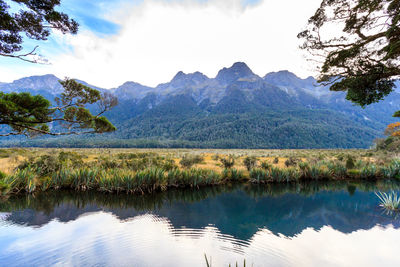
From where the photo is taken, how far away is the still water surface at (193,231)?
193 inches

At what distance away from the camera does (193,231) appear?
255 inches

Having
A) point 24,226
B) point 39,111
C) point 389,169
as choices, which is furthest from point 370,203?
point 39,111

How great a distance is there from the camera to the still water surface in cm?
491

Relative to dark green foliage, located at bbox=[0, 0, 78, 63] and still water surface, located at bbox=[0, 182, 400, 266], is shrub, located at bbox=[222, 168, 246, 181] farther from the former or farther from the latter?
dark green foliage, located at bbox=[0, 0, 78, 63]

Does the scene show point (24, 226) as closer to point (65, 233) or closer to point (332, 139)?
point (65, 233)

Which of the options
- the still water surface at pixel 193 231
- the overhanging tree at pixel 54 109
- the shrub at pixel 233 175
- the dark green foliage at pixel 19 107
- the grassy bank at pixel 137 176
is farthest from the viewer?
the shrub at pixel 233 175

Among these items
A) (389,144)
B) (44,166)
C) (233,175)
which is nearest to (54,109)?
(44,166)

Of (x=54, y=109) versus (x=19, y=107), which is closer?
(x=19, y=107)

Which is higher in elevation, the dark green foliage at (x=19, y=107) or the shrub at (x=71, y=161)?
the dark green foliage at (x=19, y=107)

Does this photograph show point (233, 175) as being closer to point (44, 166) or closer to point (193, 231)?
point (193, 231)

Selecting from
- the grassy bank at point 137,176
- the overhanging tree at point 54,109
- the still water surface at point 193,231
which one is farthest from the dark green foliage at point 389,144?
the overhanging tree at point 54,109

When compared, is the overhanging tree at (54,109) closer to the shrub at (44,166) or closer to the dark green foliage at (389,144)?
the shrub at (44,166)

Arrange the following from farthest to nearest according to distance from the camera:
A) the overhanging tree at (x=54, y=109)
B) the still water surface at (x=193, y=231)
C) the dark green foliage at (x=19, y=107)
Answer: the overhanging tree at (x=54, y=109) < the dark green foliage at (x=19, y=107) < the still water surface at (x=193, y=231)

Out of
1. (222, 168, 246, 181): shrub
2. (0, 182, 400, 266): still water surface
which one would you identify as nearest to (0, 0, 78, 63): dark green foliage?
(0, 182, 400, 266): still water surface
